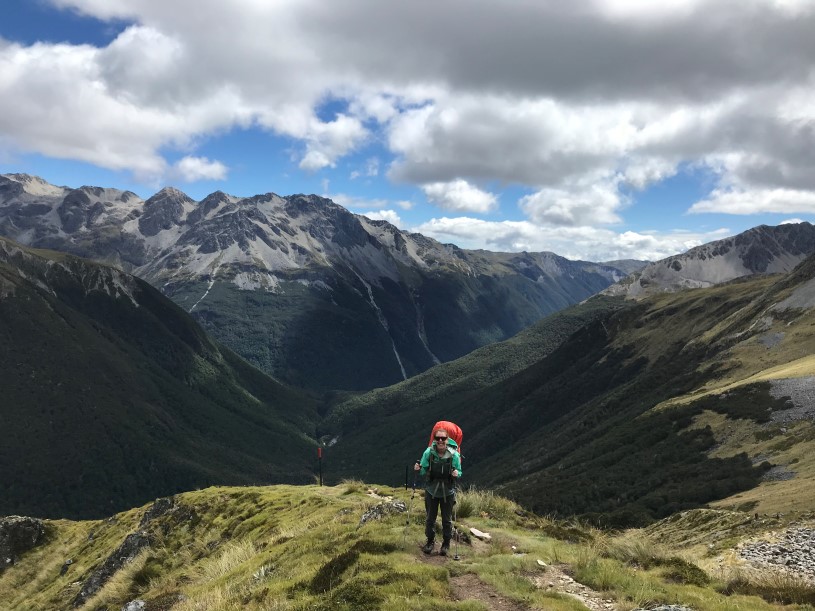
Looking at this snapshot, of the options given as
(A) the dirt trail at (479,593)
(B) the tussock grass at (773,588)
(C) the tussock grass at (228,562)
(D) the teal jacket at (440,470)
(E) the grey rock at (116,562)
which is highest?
(D) the teal jacket at (440,470)

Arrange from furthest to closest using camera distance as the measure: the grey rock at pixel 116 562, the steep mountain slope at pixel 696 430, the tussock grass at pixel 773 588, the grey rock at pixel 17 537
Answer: the steep mountain slope at pixel 696 430, the grey rock at pixel 17 537, the grey rock at pixel 116 562, the tussock grass at pixel 773 588

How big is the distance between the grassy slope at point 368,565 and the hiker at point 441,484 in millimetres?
961

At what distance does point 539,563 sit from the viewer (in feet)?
65.1

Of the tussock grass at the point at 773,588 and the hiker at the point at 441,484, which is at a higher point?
the hiker at the point at 441,484

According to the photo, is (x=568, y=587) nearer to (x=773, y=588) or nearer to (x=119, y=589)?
(x=773, y=588)

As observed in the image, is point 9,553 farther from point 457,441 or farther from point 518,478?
point 518,478

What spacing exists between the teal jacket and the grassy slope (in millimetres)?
2460

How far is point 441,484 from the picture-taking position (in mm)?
20094

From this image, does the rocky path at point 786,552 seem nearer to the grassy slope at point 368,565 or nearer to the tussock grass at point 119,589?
the grassy slope at point 368,565

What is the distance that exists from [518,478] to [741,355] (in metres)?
78.6

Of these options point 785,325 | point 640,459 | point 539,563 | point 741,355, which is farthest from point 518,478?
point 539,563

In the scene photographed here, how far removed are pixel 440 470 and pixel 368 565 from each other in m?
4.41

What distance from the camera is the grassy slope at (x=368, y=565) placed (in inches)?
631

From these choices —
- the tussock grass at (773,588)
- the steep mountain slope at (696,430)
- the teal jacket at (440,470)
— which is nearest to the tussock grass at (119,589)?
Result: the teal jacket at (440,470)
